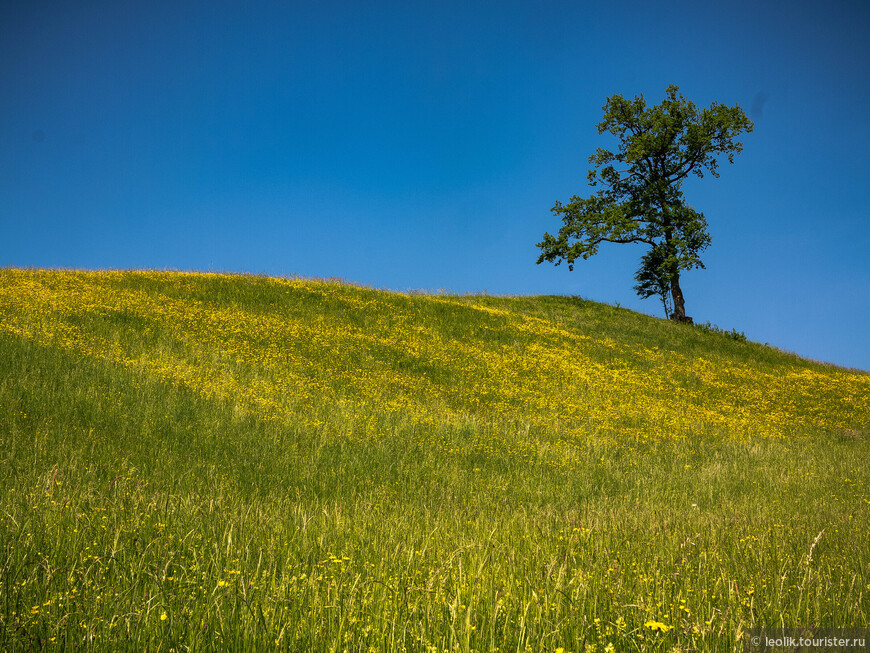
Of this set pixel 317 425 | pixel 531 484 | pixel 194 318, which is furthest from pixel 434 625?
pixel 194 318

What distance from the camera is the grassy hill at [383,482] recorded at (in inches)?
109

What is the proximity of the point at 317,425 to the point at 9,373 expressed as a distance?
6257 mm

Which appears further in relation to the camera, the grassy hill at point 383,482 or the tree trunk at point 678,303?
the tree trunk at point 678,303

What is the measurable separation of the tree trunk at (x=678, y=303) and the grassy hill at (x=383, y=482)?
11803 millimetres

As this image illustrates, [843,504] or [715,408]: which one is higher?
[715,408]

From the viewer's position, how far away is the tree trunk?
36.8m

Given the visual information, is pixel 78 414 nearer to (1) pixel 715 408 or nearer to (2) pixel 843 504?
(2) pixel 843 504

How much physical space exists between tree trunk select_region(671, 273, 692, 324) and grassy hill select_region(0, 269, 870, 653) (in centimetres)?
1180

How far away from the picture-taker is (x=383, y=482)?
26.1 feet

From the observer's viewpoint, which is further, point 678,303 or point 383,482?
point 678,303

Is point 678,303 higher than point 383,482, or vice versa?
point 678,303

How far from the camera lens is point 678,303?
121 feet

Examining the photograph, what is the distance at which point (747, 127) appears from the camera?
35656 mm

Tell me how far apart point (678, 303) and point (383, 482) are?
34807 mm
